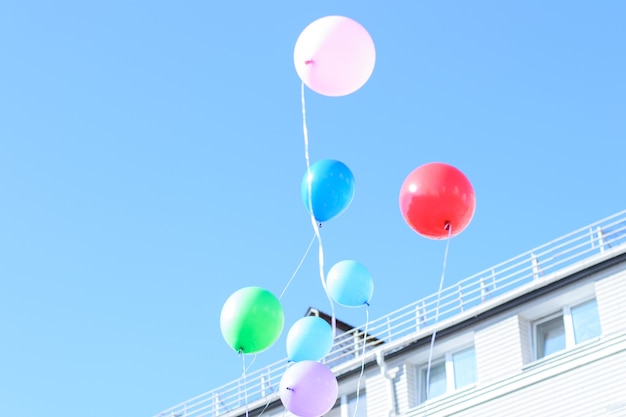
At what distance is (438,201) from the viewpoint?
13.2m

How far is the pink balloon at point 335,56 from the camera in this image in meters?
13.3

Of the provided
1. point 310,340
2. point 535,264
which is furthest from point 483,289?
point 310,340

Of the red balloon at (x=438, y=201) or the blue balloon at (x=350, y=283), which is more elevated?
the blue balloon at (x=350, y=283)

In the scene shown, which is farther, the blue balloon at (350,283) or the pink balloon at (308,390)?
the blue balloon at (350,283)

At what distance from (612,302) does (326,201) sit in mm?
6350

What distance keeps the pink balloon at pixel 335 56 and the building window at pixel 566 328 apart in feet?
22.7

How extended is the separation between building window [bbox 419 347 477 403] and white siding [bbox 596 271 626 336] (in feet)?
7.53

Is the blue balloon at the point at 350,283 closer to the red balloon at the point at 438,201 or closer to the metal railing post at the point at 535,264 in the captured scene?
the red balloon at the point at 438,201

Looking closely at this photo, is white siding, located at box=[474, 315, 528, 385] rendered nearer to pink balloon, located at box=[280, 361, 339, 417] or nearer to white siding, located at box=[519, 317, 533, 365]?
white siding, located at box=[519, 317, 533, 365]

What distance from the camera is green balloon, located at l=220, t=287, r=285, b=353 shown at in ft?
46.0

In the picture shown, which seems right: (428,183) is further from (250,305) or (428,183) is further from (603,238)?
(603,238)

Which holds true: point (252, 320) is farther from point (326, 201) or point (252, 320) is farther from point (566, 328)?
point (566, 328)

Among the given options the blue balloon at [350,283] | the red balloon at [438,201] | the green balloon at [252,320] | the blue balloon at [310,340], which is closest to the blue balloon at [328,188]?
the red balloon at [438,201]

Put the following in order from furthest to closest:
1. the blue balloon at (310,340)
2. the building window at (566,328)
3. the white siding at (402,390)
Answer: the white siding at (402,390), the building window at (566,328), the blue balloon at (310,340)
